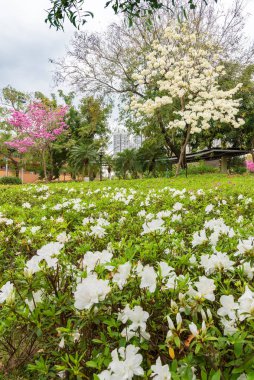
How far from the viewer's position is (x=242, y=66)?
63.1ft

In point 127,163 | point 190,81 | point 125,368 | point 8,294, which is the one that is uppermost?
point 190,81


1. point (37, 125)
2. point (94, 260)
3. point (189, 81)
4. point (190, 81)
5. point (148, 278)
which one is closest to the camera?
point (148, 278)

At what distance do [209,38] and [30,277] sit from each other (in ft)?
60.1

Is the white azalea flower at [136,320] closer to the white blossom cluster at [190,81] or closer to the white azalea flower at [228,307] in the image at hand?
the white azalea flower at [228,307]

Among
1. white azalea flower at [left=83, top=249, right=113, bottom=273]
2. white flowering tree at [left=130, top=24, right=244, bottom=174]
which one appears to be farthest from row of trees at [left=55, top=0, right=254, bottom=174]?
white azalea flower at [left=83, top=249, right=113, bottom=273]

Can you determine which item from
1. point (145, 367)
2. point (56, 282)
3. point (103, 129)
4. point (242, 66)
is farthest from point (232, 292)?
point (103, 129)

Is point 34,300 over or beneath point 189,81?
beneath

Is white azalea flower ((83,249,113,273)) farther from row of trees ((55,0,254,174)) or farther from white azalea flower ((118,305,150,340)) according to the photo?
row of trees ((55,0,254,174))

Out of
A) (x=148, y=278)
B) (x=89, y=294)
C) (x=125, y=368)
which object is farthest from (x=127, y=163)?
(x=125, y=368)

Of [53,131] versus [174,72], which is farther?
[53,131]

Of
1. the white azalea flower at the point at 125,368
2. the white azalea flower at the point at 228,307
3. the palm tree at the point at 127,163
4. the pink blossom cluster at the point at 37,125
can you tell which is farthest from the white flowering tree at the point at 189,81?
the white azalea flower at the point at 125,368

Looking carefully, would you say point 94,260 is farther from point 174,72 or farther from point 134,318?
point 174,72

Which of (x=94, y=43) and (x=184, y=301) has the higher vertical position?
(x=94, y=43)

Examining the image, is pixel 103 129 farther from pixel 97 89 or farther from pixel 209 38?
pixel 209 38
